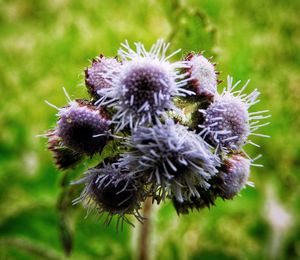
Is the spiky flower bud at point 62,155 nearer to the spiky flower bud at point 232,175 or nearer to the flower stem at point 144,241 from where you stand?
the spiky flower bud at point 232,175

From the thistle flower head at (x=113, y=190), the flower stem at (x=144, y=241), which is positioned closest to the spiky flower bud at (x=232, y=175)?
the thistle flower head at (x=113, y=190)

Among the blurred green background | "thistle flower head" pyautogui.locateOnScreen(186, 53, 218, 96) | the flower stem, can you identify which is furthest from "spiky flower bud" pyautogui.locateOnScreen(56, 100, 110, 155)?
the flower stem

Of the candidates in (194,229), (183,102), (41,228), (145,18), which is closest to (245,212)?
(194,229)

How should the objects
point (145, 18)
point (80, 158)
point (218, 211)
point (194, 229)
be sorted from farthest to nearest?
point (145, 18)
point (194, 229)
point (218, 211)
point (80, 158)

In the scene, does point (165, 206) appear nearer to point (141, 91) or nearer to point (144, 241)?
point (144, 241)

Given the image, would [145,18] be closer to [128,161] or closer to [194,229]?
[194,229]

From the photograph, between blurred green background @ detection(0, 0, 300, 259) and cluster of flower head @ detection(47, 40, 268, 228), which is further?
blurred green background @ detection(0, 0, 300, 259)

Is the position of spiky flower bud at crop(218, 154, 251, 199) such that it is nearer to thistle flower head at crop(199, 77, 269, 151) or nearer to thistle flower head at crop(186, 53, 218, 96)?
thistle flower head at crop(199, 77, 269, 151)
